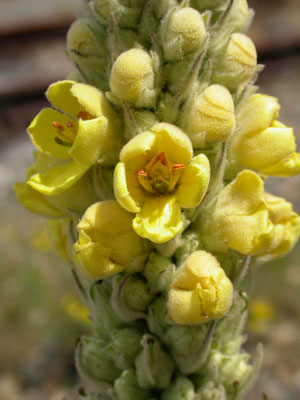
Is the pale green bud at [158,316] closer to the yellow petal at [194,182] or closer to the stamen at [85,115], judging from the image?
the yellow petal at [194,182]

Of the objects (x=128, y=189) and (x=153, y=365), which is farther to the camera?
(x=153, y=365)

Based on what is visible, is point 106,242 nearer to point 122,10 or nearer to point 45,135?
point 45,135

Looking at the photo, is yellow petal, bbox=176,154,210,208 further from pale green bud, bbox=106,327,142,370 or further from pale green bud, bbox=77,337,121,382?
pale green bud, bbox=77,337,121,382

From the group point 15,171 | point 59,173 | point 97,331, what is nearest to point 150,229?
point 59,173

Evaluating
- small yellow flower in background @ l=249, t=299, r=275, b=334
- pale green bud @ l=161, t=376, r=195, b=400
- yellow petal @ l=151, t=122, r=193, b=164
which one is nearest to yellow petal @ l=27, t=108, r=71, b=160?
yellow petal @ l=151, t=122, r=193, b=164

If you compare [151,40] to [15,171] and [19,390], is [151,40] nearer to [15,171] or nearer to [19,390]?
[19,390]

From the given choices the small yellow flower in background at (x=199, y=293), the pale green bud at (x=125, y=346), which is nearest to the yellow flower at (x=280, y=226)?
the small yellow flower in background at (x=199, y=293)

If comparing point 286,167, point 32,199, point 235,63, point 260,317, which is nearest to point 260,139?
point 286,167
